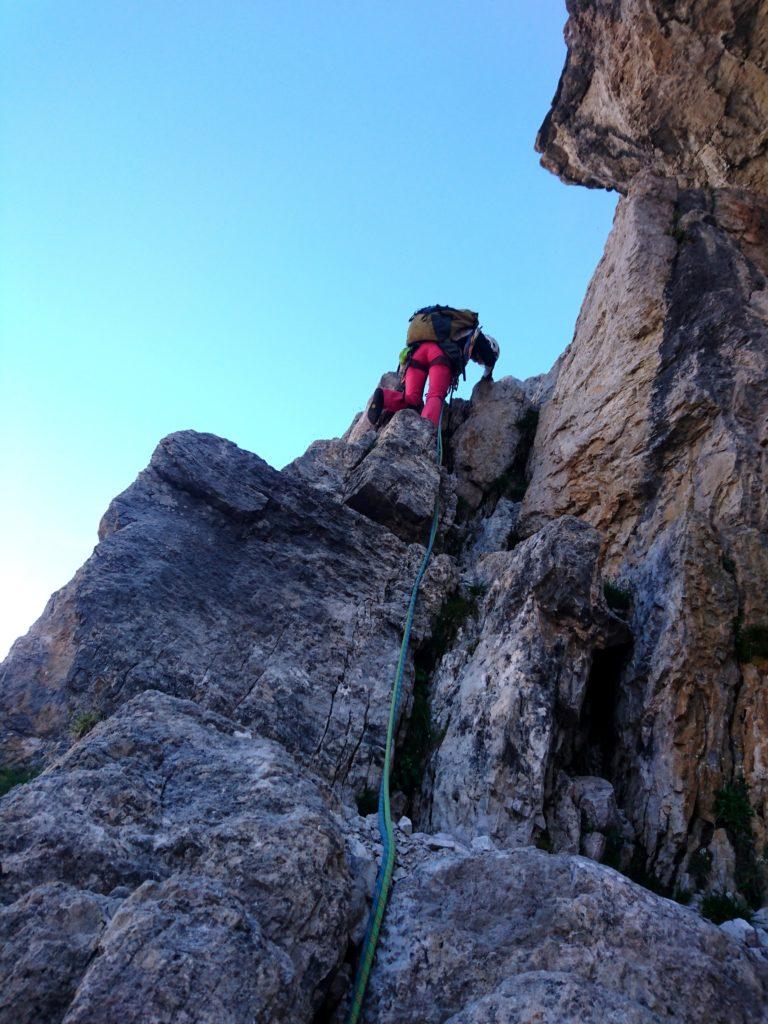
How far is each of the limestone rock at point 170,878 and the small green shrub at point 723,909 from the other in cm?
327

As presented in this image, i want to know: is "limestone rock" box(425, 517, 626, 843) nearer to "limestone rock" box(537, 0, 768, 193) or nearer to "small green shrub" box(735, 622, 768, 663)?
"small green shrub" box(735, 622, 768, 663)

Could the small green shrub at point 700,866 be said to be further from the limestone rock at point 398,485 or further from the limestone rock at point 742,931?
the limestone rock at point 398,485

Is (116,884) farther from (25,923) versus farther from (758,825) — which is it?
(758,825)

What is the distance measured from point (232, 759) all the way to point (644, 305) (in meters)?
10.3

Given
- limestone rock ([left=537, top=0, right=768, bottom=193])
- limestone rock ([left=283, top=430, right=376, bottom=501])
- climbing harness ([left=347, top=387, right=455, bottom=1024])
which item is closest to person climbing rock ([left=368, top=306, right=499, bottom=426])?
limestone rock ([left=283, top=430, right=376, bottom=501])

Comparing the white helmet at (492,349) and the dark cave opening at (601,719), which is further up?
the white helmet at (492,349)

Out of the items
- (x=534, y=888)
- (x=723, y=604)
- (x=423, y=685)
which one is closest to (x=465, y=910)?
(x=534, y=888)

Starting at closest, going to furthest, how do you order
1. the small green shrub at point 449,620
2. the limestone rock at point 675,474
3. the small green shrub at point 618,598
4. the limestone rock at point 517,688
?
the limestone rock at point 517,688 < the limestone rock at point 675,474 < the small green shrub at point 618,598 < the small green shrub at point 449,620

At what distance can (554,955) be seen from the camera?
4570mm

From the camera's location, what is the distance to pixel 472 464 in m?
14.1

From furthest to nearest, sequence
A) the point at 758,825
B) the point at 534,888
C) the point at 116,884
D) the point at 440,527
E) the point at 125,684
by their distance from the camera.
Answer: the point at 440,527 → the point at 125,684 → the point at 758,825 → the point at 534,888 → the point at 116,884

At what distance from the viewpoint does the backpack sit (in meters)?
15.6

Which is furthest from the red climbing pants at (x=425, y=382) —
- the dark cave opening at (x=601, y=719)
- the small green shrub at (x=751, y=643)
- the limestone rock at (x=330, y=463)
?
the small green shrub at (x=751, y=643)

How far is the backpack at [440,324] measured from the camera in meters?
15.6
